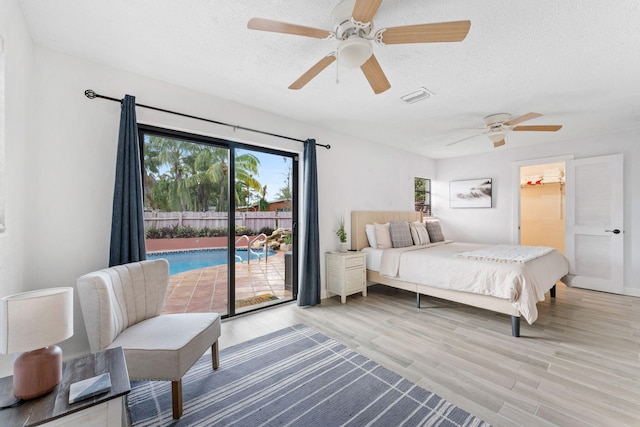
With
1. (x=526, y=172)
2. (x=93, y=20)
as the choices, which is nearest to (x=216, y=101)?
(x=93, y=20)

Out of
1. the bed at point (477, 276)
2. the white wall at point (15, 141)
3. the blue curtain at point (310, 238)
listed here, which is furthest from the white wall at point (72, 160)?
the bed at point (477, 276)

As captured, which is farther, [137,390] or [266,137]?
[266,137]

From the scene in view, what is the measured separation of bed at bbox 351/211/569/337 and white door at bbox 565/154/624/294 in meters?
1.00

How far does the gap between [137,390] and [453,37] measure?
3076 millimetres

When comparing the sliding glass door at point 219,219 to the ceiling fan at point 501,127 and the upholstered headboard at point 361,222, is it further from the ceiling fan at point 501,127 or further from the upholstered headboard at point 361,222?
the ceiling fan at point 501,127

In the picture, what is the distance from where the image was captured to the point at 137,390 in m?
1.88

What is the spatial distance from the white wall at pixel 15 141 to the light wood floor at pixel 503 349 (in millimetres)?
1529

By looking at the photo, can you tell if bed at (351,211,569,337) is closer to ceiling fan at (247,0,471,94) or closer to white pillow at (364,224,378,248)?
white pillow at (364,224,378,248)

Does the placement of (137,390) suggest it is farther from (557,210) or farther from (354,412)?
(557,210)

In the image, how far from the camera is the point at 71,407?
965 mm

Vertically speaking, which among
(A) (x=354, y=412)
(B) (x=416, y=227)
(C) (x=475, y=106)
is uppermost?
(C) (x=475, y=106)

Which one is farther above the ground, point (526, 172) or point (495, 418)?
point (526, 172)

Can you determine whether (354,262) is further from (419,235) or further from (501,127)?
(501,127)

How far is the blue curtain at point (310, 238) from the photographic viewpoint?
3488 millimetres
